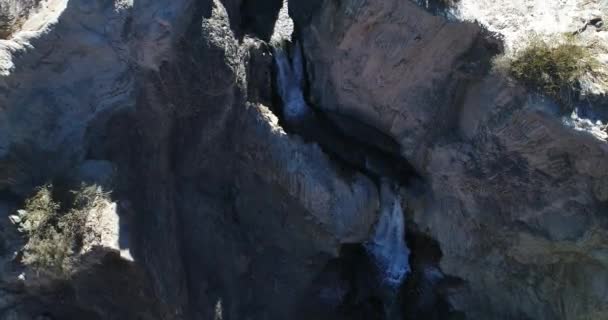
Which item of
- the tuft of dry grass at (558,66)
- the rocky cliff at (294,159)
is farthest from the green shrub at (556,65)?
the rocky cliff at (294,159)

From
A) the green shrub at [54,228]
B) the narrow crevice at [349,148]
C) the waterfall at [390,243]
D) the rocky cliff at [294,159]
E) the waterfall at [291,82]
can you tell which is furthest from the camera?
the waterfall at [291,82]

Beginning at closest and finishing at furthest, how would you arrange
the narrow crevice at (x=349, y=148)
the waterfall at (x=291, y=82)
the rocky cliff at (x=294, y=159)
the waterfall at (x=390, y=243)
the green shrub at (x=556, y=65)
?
the green shrub at (x=556, y=65)
the rocky cliff at (x=294, y=159)
the narrow crevice at (x=349, y=148)
the waterfall at (x=390, y=243)
the waterfall at (x=291, y=82)

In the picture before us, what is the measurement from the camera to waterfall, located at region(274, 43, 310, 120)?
8.48 m

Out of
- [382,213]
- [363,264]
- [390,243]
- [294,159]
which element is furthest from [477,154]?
[363,264]

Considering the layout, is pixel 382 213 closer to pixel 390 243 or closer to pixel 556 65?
pixel 390 243

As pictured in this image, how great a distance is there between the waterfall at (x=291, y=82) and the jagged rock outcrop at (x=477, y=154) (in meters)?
0.36

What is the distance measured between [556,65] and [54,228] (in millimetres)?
6405

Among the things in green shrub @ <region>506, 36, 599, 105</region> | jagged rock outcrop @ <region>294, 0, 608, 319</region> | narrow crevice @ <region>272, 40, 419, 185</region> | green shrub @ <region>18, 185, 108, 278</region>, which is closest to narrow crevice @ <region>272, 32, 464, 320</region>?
narrow crevice @ <region>272, 40, 419, 185</region>

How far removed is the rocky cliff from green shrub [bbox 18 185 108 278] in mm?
171

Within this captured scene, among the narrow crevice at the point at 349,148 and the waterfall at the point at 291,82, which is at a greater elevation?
the waterfall at the point at 291,82

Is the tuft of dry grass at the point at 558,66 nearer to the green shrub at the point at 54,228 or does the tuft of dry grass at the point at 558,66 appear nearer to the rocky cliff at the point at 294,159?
the rocky cliff at the point at 294,159

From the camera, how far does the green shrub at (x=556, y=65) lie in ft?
20.1

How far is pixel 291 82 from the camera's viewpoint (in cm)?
866

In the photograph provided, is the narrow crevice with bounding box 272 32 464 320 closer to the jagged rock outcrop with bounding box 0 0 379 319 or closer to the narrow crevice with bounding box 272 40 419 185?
the narrow crevice with bounding box 272 40 419 185
